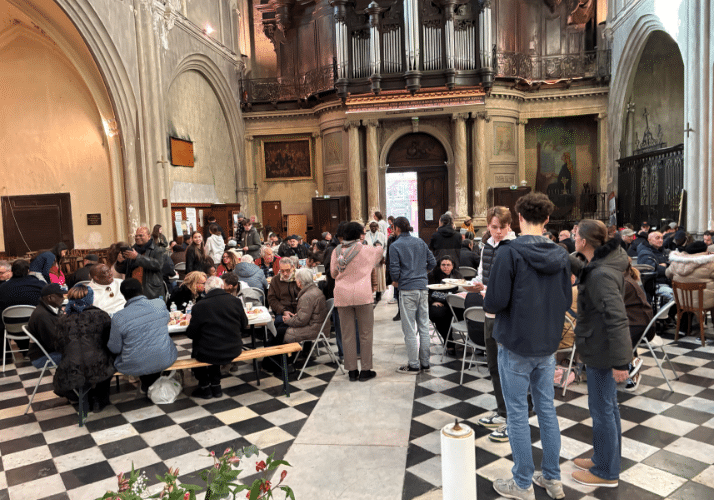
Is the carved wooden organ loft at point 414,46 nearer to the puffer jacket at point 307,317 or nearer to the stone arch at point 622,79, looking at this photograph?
the stone arch at point 622,79

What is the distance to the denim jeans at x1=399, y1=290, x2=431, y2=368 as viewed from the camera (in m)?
5.04

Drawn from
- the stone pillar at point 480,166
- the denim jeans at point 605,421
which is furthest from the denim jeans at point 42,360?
the stone pillar at point 480,166

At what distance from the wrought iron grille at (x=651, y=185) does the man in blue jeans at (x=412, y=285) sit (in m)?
8.16

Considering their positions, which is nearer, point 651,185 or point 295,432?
point 295,432

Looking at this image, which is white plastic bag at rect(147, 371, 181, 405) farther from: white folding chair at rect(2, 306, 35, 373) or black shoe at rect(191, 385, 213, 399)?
white folding chair at rect(2, 306, 35, 373)

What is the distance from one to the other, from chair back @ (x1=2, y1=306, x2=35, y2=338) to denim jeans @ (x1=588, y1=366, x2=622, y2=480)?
234 inches

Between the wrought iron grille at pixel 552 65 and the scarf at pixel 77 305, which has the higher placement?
the wrought iron grille at pixel 552 65

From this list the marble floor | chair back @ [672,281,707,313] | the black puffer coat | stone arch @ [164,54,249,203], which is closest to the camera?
the marble floor

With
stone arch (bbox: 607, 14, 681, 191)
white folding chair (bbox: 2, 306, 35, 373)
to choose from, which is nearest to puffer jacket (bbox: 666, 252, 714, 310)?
white folding chair (bbox: 2, 306, 35, 373)

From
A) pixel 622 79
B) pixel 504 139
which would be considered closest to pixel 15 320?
pixel 504 139

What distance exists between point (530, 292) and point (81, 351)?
12.5 ft

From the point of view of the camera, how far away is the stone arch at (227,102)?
43.2ft

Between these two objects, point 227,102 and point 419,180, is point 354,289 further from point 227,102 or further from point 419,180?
point 227,102

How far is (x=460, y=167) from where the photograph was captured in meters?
15.0
